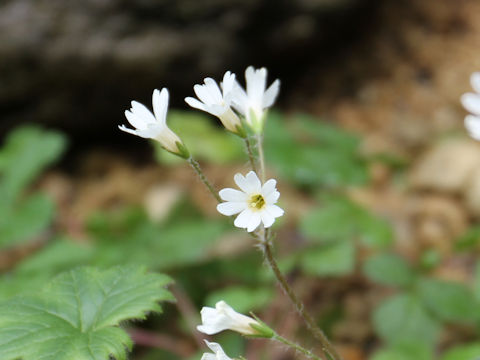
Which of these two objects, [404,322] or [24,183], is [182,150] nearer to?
[404,322]

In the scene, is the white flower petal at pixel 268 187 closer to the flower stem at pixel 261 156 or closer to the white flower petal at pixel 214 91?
the flower stem at pixel 261 156

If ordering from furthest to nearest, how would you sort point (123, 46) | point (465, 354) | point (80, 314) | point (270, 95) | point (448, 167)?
point (123, 46) < point (448, 167) < point (465, 354) < point (270, 95) < point (80, 314)

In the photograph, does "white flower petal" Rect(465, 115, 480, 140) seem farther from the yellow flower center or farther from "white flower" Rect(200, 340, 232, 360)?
"white flower" Rect(200, 340, 232, 360)

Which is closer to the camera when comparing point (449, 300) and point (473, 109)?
point (473, 109)

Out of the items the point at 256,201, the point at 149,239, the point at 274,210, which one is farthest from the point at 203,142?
the point at 274,210

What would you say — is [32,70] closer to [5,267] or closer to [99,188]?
[99,188]

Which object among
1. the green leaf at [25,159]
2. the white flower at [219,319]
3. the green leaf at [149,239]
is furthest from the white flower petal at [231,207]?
the green leaf at [25,159]
